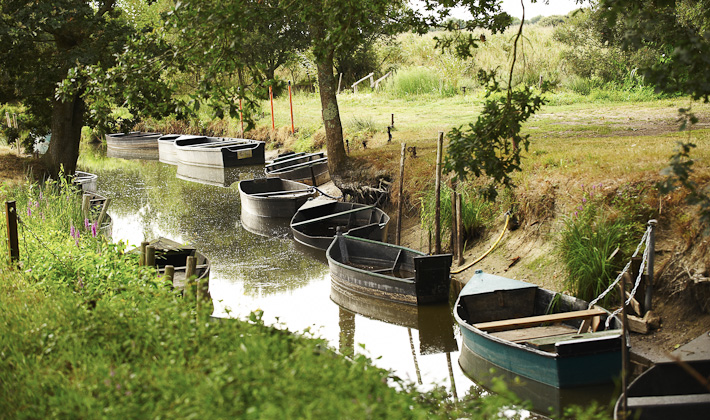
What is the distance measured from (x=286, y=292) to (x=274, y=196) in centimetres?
597

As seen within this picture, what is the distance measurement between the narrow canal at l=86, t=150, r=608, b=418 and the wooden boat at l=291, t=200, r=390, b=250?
1.28 ft

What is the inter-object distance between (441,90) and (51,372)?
89.5 feet

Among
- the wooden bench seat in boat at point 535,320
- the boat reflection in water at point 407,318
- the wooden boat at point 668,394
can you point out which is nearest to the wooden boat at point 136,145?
the boat reflection in water at point 407,318

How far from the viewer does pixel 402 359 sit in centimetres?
929

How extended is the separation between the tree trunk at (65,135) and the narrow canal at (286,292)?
1.92m

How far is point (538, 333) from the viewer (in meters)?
8.68

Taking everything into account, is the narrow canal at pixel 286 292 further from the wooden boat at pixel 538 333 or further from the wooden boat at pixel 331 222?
the wooden boat at pixel 331 222

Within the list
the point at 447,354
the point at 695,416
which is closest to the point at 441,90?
the point at 447,354

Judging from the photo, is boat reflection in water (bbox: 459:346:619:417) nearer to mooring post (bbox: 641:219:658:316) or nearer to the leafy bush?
mooring post (bbox: 641:219:658:316)

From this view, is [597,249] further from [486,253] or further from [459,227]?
[459,227]

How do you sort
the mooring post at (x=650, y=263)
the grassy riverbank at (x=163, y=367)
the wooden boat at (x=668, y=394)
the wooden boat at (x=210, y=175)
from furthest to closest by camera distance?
the wooden boat at (x=210, y=175)
the mooring post at (x=650, y=263)
the wooden boat at (x=668, y=394)
the grassy riverbank at (x=163, y=367)

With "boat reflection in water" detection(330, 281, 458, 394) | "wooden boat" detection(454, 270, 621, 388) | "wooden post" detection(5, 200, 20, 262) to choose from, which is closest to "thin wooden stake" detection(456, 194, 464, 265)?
"boat reflection in water" detection(330, 281, 458, 394)

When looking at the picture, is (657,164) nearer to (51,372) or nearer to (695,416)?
(695,416)

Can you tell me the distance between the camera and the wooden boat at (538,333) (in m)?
7.57
